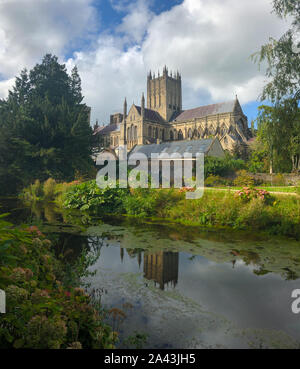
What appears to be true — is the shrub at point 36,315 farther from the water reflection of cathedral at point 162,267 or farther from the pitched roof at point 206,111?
the pitched roof at point 206,111

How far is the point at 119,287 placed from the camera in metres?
4.95

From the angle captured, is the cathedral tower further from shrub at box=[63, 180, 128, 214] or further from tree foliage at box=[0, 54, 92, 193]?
shrub at box=[63, 180, 128, 214]

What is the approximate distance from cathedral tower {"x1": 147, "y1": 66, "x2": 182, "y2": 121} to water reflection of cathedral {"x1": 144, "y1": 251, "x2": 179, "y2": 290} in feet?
256

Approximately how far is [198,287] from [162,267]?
4.16ft

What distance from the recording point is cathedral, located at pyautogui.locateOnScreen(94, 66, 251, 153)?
210 ft

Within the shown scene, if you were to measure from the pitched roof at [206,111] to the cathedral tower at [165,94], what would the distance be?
238 inches

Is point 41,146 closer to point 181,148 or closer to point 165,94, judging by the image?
point 181,148

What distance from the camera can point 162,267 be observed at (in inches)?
246

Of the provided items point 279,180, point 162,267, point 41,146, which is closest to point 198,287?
point 162,267

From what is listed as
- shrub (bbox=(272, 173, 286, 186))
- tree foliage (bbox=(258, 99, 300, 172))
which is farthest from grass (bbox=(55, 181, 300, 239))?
shrub (bbox=(272, 173, 286, 186))

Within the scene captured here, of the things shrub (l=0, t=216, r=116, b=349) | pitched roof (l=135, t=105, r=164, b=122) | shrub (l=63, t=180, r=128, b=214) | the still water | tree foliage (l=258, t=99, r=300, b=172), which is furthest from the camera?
pitched roof (l=135, t=105, r=164, b=122)

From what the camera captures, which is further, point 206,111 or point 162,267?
point 206,111

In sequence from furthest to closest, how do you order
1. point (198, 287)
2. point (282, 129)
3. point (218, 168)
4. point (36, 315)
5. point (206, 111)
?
point (206, 111) < point (218, 168) < point (282, 129) < point (198, 287) < point (36, 315)
